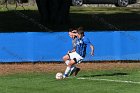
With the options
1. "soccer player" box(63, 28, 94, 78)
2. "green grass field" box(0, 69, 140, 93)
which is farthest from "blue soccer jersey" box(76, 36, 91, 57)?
"green grass field" box(0, 69, 140, 93)

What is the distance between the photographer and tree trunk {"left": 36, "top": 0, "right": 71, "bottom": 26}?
3061 centimetres

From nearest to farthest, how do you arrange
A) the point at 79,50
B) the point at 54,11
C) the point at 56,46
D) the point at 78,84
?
the point at 78,84
the point at 79,50
the point at 56,46
the point at 54,11

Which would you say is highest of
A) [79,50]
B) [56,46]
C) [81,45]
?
[81,45]

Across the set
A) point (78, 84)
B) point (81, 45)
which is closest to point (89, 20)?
point (81, 45)

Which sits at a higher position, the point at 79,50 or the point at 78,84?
the point at 79,50

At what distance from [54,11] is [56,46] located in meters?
8.20

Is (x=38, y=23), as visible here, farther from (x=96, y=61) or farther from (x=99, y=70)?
(x=99, y=70)

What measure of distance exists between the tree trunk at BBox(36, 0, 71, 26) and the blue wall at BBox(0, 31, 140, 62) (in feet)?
25.5

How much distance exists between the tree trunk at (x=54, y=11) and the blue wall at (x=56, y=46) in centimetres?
778

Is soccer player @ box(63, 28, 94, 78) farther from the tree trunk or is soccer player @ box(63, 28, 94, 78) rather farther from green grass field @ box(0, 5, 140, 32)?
the tree trunk

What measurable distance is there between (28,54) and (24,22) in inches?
421

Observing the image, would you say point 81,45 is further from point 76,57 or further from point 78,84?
point 78,84

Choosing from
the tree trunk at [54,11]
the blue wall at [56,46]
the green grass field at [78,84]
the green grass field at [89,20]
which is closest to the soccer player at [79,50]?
the green grass field at [78,84]

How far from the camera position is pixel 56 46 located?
23.0 m
